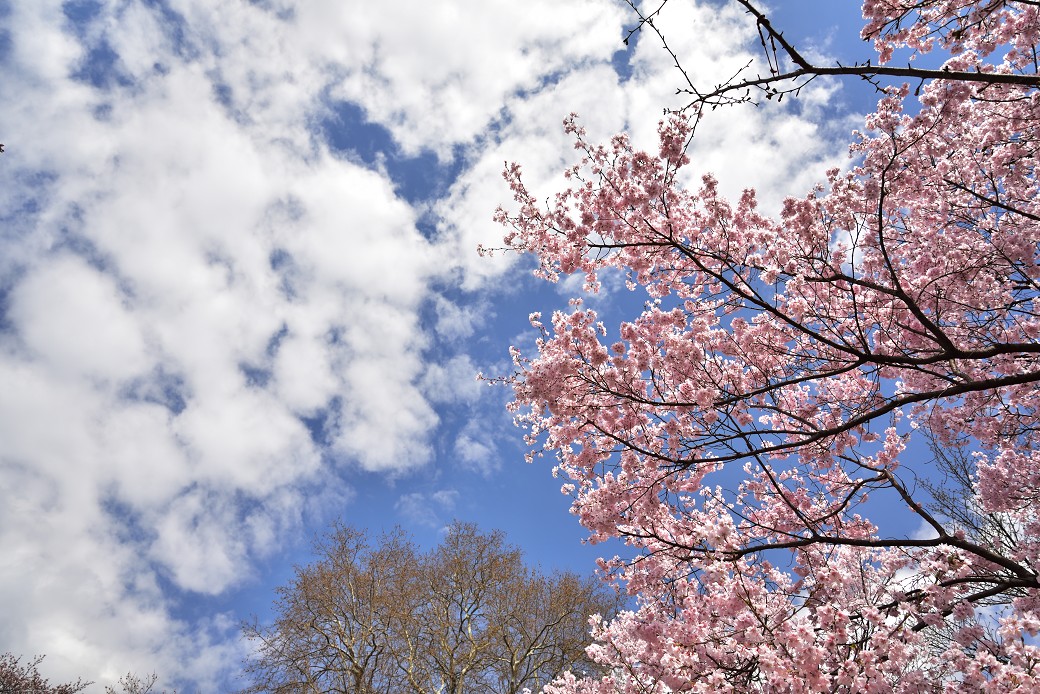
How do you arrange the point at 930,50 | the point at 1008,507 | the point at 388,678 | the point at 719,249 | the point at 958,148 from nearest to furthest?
the point at 930,50
the point at 719,249
the point at 958,148
the point at 1008,507
the point at 388,678

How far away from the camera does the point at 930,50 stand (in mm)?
4543

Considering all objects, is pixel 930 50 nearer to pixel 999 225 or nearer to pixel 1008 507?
pixel 999 225

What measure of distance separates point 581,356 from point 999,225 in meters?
4.36

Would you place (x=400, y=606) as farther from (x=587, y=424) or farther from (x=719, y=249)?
(x=719, y=249)

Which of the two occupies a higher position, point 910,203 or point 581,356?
point 910,203

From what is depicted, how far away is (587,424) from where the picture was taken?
19.0 feet

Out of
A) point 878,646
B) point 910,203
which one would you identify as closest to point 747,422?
point 878,646

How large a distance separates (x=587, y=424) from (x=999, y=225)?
4.58 m

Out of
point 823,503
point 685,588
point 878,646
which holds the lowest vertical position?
Result: point 878,646

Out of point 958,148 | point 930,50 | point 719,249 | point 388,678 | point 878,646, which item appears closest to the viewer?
point 878,646

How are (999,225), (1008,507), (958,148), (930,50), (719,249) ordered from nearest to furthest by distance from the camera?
(930,50)
(719,249)
(999,225)
(958,148)
(1008,507)

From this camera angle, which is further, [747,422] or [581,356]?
[581,356]

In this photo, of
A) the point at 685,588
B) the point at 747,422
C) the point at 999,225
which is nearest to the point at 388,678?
the point at 685,588

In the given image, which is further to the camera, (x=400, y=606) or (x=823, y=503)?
(x=400, y=606)
